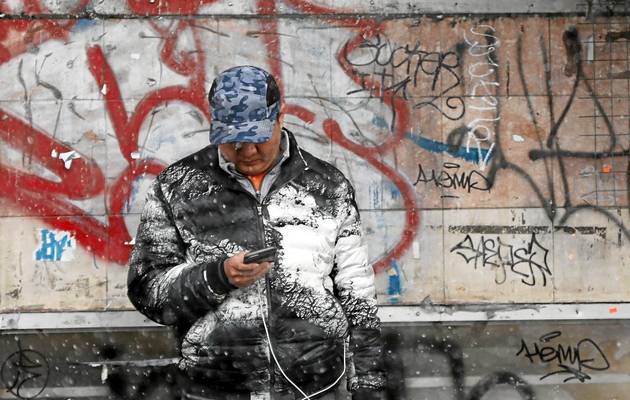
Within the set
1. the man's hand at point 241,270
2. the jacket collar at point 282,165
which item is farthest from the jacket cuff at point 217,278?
the jacket collar at point 282,165

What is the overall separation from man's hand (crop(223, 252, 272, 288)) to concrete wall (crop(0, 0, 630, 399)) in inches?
170

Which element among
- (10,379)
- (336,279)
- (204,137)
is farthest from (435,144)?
(336,279)

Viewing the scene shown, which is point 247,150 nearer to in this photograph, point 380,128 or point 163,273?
point 163,273

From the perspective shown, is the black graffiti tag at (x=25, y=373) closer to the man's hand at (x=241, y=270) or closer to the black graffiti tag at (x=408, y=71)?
the black graffiti tag at (x=408, y=71)

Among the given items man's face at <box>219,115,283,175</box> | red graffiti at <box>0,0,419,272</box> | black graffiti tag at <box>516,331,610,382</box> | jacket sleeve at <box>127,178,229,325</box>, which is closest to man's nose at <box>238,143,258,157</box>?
man's face at <box>219,115,283,175</box>

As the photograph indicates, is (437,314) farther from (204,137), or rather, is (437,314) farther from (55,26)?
(55,26)

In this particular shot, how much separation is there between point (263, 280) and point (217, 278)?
0.77ft

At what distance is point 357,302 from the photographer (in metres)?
4.36

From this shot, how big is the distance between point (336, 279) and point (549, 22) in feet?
14.5

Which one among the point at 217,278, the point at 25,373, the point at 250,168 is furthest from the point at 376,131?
the point at 217,278

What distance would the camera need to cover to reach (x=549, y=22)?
8.30 meters

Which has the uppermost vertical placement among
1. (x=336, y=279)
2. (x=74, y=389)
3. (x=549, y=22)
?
(x=549, y=22)

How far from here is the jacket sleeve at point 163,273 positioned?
413 cm

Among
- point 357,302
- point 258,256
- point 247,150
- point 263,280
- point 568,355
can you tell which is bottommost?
point 568,355
